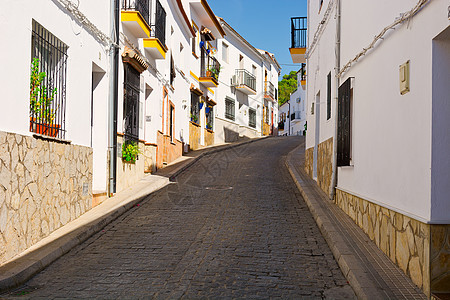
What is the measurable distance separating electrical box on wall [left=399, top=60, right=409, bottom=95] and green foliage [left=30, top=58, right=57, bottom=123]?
4.76m

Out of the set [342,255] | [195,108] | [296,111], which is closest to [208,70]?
[195,108]

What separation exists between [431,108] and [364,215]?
9.50ft

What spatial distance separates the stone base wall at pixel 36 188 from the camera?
5348mm

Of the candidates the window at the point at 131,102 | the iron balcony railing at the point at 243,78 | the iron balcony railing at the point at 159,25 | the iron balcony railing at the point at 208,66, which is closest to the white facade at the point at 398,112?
the window at the point at 131,102

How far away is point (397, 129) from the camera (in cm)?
523

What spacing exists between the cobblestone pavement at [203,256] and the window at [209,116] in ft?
47.5

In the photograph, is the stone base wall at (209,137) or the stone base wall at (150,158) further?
the stone base wall at (209,137)

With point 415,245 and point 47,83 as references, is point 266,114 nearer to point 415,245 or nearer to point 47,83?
point 47,83

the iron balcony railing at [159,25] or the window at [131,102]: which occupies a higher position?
the iron balcony railing at [159,25]

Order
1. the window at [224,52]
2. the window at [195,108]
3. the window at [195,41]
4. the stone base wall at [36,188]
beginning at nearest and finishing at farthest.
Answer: the stone base wall at [36,188] → the window at [195,108] → the window at [195,41] → the window at [224,52]

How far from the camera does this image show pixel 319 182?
444 inches

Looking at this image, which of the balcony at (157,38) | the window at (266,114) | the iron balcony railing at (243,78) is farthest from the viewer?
the window at (266,114)

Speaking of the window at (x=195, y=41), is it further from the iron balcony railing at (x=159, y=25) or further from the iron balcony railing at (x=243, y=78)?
the iron balcony railing at (x=243, y=78)

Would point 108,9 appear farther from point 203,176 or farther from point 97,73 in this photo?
point 203,176
